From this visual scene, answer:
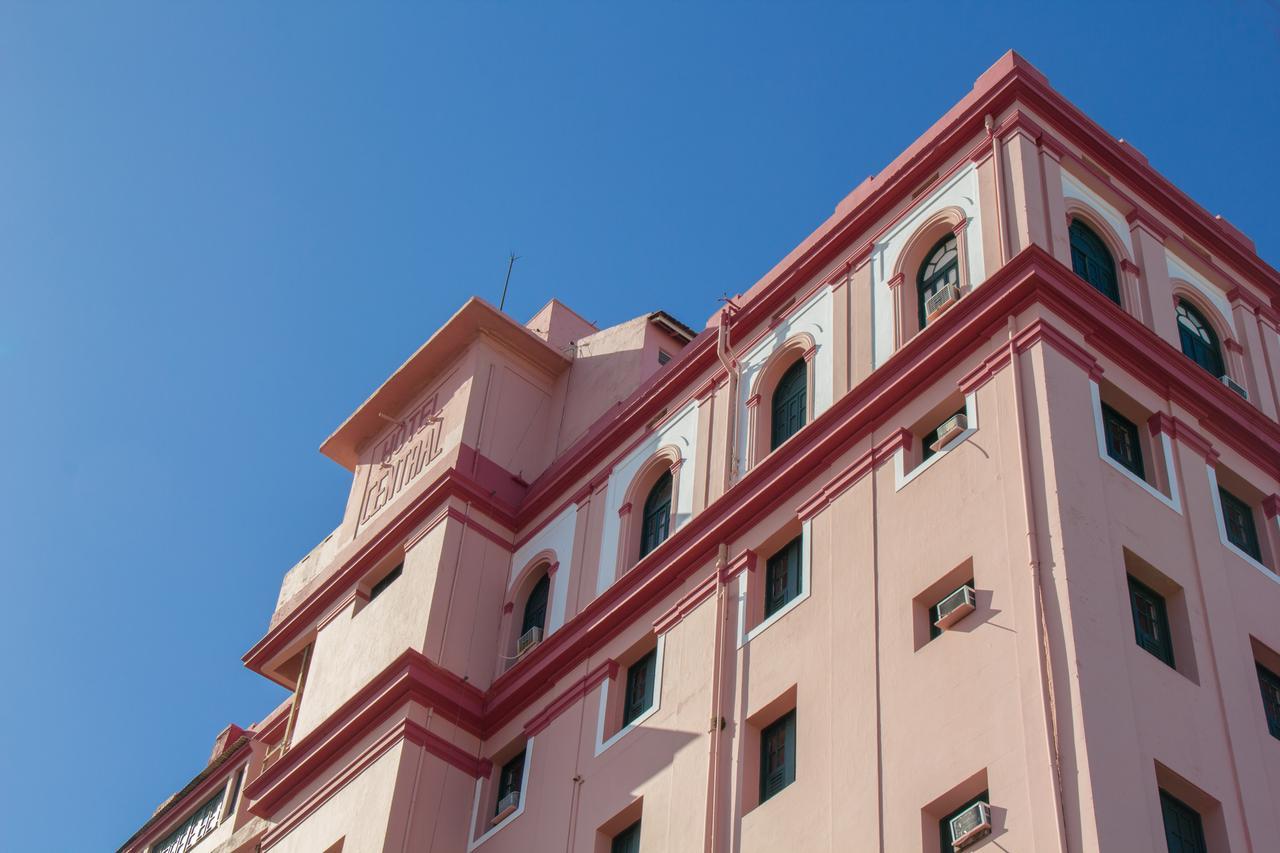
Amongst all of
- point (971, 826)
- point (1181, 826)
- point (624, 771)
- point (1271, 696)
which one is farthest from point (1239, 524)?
point (624, 771)

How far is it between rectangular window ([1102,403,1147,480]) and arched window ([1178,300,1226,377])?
3295 millimetres

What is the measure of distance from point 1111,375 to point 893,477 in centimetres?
→ 314

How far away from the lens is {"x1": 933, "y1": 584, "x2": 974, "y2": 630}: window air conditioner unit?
23484 mm

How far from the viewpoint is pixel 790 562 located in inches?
1093

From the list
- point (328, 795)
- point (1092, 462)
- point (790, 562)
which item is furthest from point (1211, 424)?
point (328, 795)

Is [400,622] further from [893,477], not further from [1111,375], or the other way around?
[1111,375]

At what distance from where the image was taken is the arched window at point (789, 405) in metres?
30.0

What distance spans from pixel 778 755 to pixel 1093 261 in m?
8.72

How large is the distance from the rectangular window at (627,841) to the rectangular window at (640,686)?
177 cm

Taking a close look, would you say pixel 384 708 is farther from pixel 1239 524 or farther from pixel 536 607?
pixel 1239 524

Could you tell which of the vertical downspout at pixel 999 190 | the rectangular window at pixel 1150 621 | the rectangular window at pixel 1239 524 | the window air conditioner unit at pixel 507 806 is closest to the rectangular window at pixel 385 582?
the window air conditioner unit at pixel 507 806

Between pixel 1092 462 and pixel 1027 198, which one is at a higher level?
pixel 1027 198

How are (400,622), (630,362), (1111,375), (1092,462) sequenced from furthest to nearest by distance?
(630,362)
(400,622)
(1111,375)
(1092,462)

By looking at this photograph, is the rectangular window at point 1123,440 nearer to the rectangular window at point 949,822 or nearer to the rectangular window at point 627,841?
the rectangular window at point 949,822
